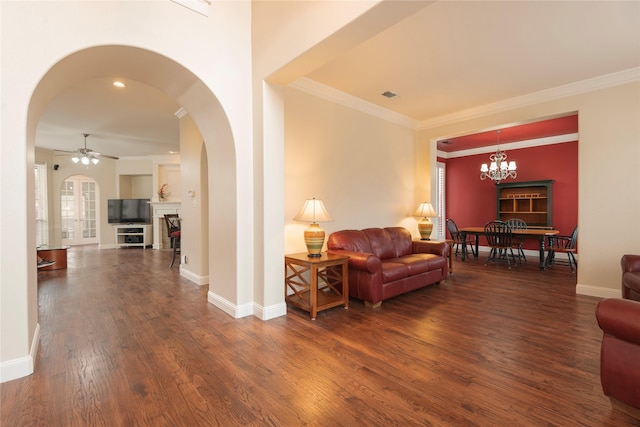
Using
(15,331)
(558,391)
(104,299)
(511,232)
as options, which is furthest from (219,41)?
(511,232)

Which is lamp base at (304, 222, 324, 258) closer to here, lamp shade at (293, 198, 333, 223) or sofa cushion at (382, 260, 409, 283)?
lamp shade at (293, 198, 333, 223)

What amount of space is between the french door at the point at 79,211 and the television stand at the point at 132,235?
3.65 ft

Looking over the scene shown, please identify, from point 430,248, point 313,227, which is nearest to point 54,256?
point 313,227

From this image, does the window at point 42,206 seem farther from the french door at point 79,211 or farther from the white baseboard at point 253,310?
the white baseboard at point 253,310

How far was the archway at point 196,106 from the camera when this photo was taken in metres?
2.43

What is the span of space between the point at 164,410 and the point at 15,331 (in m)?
1.24

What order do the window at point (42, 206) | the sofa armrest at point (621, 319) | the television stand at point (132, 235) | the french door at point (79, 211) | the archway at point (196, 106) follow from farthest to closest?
the french door at point (79, 211)
the television stand at point (132, 235)
the window at point (42, 206)
the archway at point (196, 106)
the sofa armrest at point (621, 319)

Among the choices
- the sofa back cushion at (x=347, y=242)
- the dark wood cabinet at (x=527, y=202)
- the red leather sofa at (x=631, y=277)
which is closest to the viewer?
the red leather sofa at (x=631, y=277)

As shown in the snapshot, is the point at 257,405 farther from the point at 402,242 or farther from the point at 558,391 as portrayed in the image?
the point at 402,242

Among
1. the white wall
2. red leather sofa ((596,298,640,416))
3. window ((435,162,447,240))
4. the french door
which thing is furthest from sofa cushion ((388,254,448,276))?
the french door

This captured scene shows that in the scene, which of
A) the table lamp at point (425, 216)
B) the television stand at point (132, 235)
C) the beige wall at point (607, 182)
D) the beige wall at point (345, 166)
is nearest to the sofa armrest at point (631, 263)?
the beige wall at point (607, 182)

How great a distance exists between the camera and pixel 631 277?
120 inches

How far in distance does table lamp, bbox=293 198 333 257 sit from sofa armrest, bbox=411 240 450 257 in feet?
6.82

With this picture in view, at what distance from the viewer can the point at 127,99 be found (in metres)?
4.68
